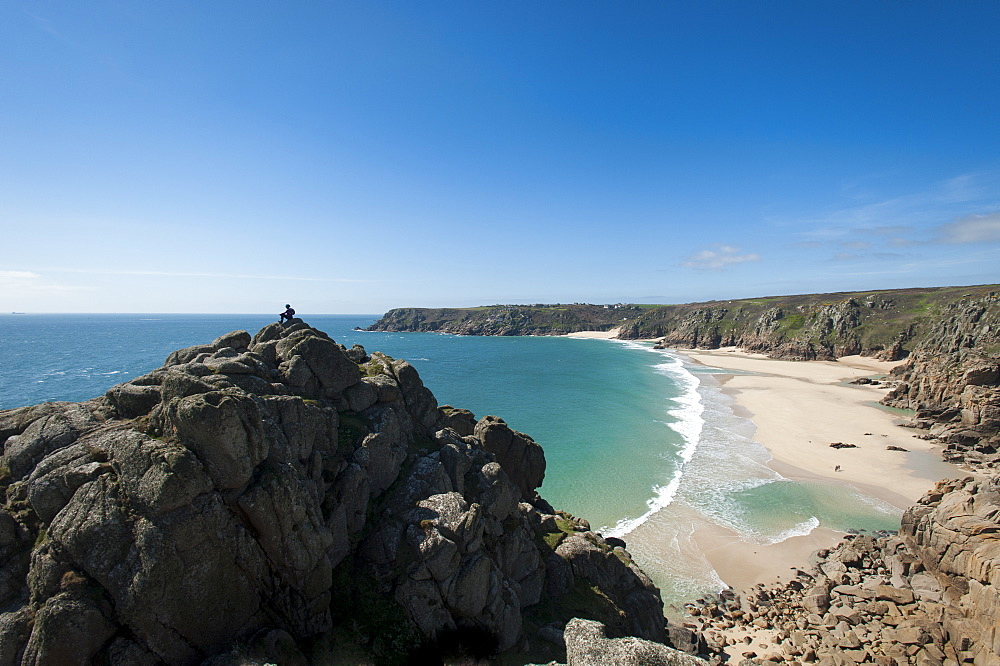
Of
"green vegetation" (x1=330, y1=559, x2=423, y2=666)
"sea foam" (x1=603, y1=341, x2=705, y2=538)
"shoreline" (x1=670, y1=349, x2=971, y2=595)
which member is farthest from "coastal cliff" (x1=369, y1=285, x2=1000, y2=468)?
"green vegetation" (x1=330, y1=559, x2=423, y2=666)

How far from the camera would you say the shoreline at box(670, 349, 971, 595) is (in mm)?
33303

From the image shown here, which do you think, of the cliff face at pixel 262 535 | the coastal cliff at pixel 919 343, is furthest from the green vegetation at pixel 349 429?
the coastal cliff at pixel 919 343

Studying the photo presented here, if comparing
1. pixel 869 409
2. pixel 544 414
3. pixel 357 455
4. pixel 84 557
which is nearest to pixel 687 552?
pixel 357 455

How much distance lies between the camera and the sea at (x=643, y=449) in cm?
3706

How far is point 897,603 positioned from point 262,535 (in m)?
33.5

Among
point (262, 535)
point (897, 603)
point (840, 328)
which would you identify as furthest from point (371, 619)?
point (840, 328)

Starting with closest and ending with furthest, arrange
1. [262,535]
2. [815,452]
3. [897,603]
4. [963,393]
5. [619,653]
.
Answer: [619,653]
[262,535]
[897,603]
[815,452]
[963,393]

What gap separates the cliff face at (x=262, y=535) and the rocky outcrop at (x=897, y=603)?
7086 millimetres

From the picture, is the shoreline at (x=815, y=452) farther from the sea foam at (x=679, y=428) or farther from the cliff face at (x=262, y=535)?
the cliff face at (x=262, y=535)

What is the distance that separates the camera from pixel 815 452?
54.8 metres

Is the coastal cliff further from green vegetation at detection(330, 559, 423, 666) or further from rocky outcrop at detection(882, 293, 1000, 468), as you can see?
green vegetation at detection(330, 559, 423, 666)

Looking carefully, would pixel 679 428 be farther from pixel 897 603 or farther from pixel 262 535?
pixel 262 535

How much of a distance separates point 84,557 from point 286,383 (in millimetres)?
10156

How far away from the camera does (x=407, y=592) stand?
17078mm
